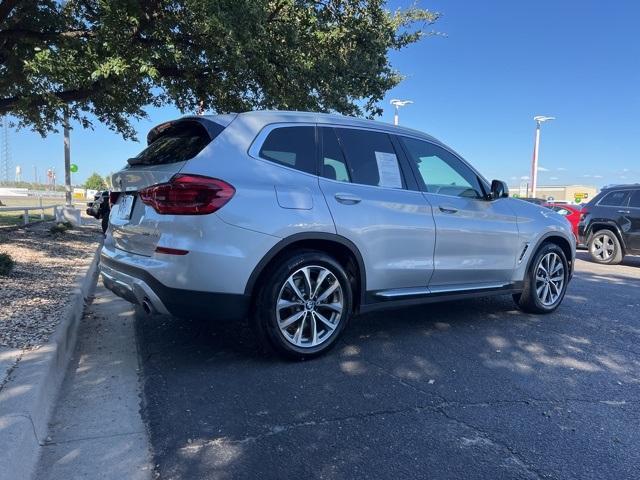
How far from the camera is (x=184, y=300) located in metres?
3.52

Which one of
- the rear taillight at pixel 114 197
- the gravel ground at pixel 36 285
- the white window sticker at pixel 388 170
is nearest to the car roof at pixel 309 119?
the white window sticker at pixel 388 170

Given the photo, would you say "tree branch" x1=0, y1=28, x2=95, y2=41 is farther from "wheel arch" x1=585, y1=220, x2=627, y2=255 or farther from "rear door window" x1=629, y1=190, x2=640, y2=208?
"rear door window" x1=629, y1=190, x2=640, y2=208

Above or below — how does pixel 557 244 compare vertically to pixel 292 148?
below

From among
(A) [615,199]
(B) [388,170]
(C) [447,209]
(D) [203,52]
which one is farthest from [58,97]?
(A) [615,199]

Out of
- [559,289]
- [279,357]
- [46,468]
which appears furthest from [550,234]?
[46,468]

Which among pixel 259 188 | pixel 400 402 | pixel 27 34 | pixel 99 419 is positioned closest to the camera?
pixel 99 419

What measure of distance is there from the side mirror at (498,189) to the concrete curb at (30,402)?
414 centimetres

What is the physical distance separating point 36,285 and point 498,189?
516 centimetres

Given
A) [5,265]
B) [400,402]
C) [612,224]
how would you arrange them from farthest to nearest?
[612,224] → [5,265] → [400,402]

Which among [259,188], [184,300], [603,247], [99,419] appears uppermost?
[259,188]

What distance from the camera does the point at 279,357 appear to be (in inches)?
158

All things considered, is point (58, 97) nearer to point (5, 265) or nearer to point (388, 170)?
point (5, 265)

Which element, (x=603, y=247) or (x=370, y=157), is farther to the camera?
(x=603, y=247)

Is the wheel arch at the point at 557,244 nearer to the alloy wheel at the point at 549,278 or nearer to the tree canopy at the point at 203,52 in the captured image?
the alloy wheel at the point at 549,278
